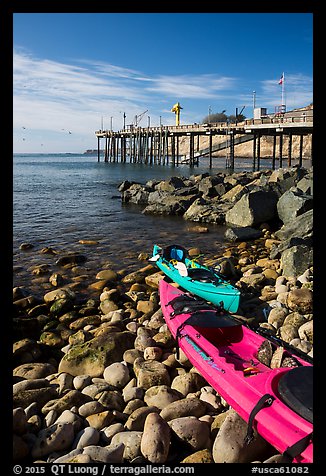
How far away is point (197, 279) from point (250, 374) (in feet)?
12.9

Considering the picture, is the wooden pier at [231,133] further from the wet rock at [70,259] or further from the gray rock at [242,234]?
the wet rock at [70,259]

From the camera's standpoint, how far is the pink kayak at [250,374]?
3.63 m

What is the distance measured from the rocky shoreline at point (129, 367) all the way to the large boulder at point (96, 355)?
0.02 metres

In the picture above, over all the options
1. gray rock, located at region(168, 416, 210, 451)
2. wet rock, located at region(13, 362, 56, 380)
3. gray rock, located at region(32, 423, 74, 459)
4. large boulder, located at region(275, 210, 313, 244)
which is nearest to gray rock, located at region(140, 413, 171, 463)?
gray rock, located at region(168, 416, 210, 451)

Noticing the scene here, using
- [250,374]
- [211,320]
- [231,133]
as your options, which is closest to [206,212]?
[211,320]

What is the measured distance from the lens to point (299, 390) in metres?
3.79

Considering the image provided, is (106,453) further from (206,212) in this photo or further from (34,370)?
(206,212)

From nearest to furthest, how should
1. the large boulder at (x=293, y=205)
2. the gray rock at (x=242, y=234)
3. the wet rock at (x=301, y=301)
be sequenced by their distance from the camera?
the wet rock at (x=301, y=301) → the gray rock at (x=242, y=234) → the large boulder at (x=293, y=205)

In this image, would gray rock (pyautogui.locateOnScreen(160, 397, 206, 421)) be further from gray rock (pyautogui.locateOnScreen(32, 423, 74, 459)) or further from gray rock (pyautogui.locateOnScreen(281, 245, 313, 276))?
gray rock (pyautogui.locateOnScreen(281, 245, 313, 276))

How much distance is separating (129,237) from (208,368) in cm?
1066

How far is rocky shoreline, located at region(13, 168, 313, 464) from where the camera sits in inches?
155

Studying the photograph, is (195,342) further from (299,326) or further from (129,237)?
(129,237)

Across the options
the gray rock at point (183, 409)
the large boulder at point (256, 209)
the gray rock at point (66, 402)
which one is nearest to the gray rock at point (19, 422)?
the gray rock at point (66, 402)
